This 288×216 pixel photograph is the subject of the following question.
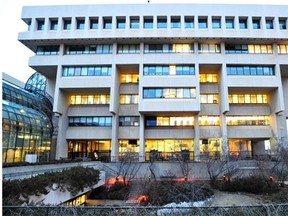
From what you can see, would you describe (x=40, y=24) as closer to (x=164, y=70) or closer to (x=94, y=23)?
(x=94, y=23)

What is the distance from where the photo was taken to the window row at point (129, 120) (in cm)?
3897

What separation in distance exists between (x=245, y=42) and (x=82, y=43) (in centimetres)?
2746

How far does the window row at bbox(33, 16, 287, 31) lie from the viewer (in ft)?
124

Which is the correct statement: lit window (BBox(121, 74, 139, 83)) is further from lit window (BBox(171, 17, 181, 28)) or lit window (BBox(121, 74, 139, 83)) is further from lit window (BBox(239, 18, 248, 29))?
lit window (BBox(239, 18, 248, 29))

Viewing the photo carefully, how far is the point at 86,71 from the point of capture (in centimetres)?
3834

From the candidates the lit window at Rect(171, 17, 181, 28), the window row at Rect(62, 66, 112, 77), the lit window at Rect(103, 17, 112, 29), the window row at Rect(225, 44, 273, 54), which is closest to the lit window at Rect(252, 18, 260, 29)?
the window row at Rect(225, 44, 273, 54)

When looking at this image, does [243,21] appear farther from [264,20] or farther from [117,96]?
[117,96]

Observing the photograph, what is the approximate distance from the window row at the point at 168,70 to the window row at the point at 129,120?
763cm

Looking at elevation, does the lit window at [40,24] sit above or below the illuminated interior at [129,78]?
above

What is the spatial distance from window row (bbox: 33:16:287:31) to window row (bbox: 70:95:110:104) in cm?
1156

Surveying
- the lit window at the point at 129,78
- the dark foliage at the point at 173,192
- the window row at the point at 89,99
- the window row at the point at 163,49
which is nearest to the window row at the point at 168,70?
the window row at the point at 163,49

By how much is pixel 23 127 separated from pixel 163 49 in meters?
24.3

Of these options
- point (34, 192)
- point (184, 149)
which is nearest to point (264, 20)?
point (184, 149)

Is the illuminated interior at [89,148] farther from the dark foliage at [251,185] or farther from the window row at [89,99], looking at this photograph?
the dark foliage at [251,185]
